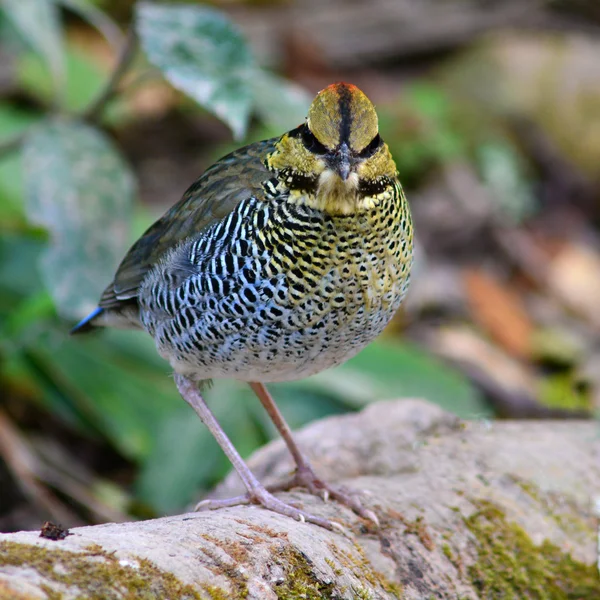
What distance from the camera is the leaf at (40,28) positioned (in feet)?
17.5

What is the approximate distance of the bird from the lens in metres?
3.12

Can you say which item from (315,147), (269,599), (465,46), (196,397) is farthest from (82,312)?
(465,46)

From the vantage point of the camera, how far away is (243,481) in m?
3.68

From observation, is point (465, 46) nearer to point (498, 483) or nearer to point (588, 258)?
point (588, 258)

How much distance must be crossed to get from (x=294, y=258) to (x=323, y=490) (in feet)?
3.45

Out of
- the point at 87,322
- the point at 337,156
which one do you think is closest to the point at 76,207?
the point at 87,322

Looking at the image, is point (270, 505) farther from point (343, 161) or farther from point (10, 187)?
point (10, 187)

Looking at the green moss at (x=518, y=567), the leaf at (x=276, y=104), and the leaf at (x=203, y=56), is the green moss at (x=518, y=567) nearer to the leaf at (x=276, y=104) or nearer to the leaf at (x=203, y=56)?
the leaf at (x=203, y=56)

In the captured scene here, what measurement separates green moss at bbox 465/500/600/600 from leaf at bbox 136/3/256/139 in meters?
1.96

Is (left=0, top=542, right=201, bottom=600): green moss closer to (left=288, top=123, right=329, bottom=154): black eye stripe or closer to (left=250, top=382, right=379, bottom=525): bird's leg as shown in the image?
(left=250, top=382, right=379, bottom=525): bird's leg

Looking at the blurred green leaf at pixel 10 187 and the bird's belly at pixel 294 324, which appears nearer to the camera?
the bird's belly at pixel 294 324

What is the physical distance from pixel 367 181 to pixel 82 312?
1871mm

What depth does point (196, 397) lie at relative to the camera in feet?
13.1

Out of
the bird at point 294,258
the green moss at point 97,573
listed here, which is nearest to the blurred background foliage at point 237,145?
the bird at point 294,258
